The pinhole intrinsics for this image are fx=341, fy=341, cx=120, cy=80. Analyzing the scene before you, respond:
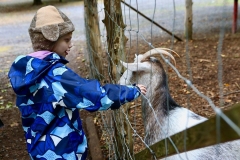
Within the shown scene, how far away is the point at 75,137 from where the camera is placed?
220 centimetres

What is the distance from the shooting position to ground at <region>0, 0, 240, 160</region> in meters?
4.32

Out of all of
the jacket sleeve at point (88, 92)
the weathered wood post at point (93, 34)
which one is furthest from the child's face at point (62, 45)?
the weathered wood post at point (93, 34)

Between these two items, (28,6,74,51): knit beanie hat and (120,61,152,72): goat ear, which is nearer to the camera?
(28,6,74,51): knit beanie hat

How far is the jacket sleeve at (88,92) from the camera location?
1.88 m

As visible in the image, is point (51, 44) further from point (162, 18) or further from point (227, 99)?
point (162, 18)

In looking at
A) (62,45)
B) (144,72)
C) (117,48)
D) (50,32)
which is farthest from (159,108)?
(50,32)

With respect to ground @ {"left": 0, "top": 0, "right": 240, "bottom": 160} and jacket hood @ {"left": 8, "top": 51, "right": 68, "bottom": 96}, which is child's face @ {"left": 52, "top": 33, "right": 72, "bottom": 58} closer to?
jacket hood @ {"left": 8, "top": 51, "right": 68, "bottom": 96}

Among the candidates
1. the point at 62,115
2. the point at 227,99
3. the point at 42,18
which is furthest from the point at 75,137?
the point at 227,99

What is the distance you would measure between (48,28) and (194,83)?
380 centimetres

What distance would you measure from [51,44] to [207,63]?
474cm

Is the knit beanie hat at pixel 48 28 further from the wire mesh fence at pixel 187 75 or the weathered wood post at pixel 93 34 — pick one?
the weathered wood post at pixel 93 34

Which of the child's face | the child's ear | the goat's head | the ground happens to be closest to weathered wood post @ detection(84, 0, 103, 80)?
the ground

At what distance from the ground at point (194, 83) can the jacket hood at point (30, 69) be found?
5.01 ft

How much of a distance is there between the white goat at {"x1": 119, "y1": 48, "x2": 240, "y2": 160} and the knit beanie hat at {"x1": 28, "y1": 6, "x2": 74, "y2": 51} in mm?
788
